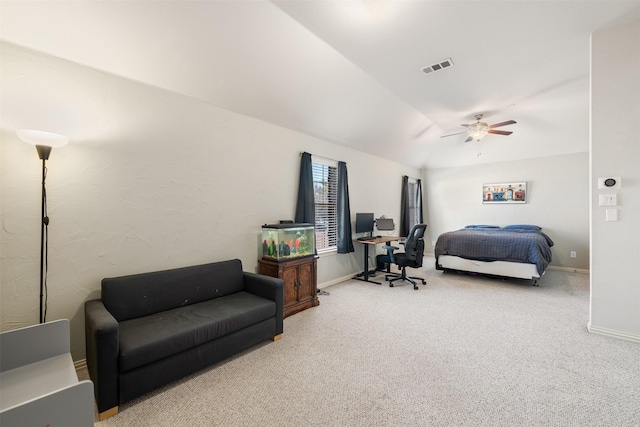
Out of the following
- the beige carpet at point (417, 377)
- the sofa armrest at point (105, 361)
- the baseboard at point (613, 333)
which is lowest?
the beige carpet at point (417, 377)

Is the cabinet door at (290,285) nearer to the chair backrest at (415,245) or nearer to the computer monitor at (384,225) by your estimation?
the chair backrest at (415,245)

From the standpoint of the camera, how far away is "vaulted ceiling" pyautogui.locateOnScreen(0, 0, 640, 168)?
212cm

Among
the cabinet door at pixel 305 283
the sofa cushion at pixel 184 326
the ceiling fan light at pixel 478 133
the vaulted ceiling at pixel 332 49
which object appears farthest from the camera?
the ceiling fan light at pixel 478 133

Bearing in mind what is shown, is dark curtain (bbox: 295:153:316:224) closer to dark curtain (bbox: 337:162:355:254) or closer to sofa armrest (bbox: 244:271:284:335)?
dark curtain (bbox: 337:162:355:254)

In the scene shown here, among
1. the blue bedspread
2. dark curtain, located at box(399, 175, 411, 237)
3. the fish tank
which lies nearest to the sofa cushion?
the fish tank

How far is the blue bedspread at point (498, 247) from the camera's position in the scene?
174 inches

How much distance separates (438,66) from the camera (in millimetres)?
3152

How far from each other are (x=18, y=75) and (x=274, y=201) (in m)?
2.56

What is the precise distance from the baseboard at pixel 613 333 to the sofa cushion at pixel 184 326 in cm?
333

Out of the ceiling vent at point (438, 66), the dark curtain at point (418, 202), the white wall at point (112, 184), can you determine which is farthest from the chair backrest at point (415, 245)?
the dark curtain at point (418, 202)

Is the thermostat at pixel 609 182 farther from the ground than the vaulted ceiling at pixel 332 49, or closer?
closer

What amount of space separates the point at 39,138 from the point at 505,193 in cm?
800

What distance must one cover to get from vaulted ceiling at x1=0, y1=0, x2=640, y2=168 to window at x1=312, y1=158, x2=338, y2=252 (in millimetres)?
650

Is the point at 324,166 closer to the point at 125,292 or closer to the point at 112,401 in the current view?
the point at 125,292
